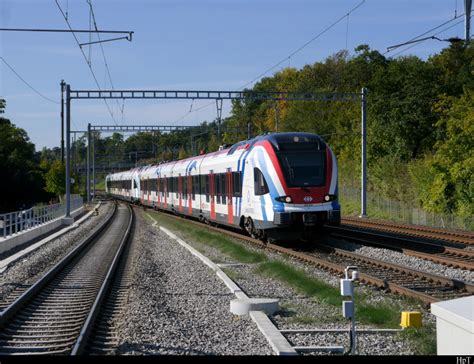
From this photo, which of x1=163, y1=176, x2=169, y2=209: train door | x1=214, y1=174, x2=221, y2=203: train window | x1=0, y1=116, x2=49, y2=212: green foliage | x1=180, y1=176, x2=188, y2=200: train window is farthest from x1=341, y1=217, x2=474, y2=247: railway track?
x1=0, y1=116, x2=49, y2=212: green foliage

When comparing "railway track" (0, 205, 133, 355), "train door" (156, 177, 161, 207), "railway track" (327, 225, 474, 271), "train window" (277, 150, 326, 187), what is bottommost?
"railway track" (0, 205, 133, 355)

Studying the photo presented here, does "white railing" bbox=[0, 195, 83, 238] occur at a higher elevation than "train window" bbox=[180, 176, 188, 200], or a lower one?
lower

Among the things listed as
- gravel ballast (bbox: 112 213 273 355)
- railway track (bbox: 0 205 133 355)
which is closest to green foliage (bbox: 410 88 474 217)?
gravel ballast (bbox: 112 213 273 355)

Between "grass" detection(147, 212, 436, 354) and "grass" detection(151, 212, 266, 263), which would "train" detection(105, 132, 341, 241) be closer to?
"grass" detection(151, 212, 266, 263)

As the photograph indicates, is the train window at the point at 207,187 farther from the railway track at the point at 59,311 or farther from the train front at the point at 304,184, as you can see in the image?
the railway track at the point at 59,311

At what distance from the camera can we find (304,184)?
1912cm

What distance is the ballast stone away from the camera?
1014 cm

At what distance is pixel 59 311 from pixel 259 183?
31.5 feet

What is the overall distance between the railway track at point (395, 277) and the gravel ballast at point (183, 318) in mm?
2680

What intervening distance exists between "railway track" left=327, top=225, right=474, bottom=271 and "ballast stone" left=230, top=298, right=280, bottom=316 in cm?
615

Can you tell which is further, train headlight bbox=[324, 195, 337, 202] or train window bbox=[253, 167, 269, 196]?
train window bbox=[253, 167, 269, 196]

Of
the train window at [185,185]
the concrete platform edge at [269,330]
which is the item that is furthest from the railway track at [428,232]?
the concrete platform edge at [269,330]

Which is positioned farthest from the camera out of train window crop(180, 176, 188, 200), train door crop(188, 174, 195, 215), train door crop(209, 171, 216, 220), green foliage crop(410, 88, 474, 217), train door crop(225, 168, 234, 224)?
→ train window crop(180, 176, 188, 200)

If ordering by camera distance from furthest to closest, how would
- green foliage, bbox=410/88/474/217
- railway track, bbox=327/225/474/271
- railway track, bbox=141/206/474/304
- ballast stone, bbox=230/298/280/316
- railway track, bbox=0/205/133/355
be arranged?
green foliage, bbox=410/88/474/217 → railway track, bbox=327/225/474/271 → railway track, bbox=141/206/474/304 → ballast stone, bbox=230/298/280/316 → railway track, bbox=0/205/133/355
